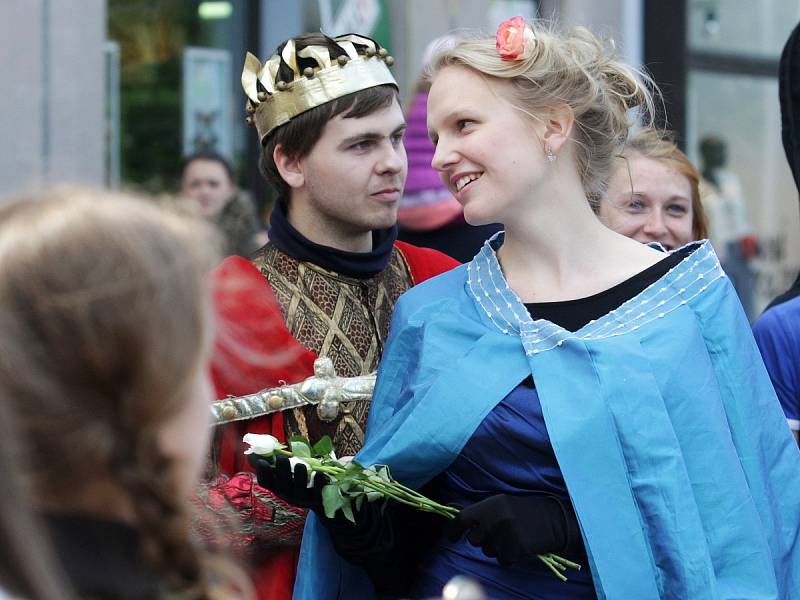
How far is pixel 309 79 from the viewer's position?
126 inches

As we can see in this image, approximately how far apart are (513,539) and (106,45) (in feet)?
16.1

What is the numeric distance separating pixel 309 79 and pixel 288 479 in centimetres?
107

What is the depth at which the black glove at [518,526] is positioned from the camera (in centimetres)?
244

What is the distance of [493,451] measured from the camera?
2605mm

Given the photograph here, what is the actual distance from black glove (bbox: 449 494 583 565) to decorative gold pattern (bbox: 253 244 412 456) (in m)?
0.56

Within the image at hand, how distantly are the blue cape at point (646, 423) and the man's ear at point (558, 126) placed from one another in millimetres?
310

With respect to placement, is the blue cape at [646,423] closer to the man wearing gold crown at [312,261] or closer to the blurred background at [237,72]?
the man wearing gold crown at [312,261]

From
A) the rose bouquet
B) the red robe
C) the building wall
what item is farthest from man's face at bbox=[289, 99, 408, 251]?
the building wall

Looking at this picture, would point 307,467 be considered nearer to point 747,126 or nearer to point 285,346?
point 285,346

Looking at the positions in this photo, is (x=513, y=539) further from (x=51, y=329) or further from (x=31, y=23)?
(x=31, y=23)

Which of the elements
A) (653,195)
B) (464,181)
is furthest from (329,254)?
(653,195)

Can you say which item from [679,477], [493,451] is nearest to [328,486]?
[493,451]

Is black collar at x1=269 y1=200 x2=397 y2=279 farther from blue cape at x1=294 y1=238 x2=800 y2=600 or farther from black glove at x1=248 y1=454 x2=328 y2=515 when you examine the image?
black glove at x1=248 y1=454 x2=328 y2=515

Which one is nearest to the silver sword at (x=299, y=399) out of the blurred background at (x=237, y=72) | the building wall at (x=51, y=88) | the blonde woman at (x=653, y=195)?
the blurred background at (x=237, y=72)
